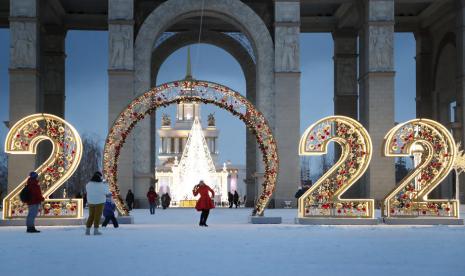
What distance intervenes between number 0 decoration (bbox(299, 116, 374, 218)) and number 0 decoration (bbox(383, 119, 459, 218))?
2.47ft

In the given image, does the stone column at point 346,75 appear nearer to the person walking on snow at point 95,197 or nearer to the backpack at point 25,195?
the backpack at point 25,195

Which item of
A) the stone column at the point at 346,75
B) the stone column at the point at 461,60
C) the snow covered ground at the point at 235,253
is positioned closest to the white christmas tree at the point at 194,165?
the stone column at the point at 346,75

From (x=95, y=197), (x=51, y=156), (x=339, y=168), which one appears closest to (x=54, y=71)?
(x=51, y=156)

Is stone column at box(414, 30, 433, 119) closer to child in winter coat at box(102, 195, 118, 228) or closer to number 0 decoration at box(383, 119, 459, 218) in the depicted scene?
number 0 decoration at box(383, 119, 459, 218)

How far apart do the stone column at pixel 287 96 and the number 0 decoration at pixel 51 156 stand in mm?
17550

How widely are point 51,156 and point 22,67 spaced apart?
55.8ft

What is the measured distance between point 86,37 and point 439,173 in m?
75.6

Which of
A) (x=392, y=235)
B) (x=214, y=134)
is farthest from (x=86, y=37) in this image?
(x=392, y=235)

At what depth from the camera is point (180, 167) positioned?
51156 millimetres

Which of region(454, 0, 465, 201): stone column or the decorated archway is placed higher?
region(454, 0, 465, 201): stone column

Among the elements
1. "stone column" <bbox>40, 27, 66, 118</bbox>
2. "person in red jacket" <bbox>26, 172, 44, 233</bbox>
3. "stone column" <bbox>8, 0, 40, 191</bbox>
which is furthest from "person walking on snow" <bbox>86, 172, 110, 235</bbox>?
"stone column" <bbox>40, 27, 66, 118</bbox>

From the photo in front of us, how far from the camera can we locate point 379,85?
38062 millimetres

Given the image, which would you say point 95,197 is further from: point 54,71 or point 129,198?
point 54,71

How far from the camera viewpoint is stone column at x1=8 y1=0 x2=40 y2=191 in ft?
122
